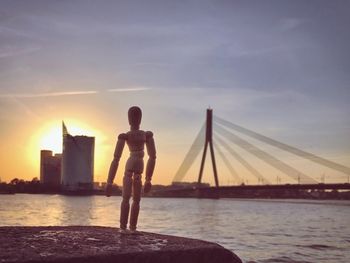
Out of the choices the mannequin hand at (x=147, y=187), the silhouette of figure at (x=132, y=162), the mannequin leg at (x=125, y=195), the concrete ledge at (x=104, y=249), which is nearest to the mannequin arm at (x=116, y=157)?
the silhouette of figure at (x=132, y=162)

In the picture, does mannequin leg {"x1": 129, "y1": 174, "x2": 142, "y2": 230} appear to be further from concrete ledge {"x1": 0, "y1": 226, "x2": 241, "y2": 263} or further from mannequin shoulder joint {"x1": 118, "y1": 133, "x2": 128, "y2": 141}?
concrete ledge {"x1": 0, "y1": 226, "x2": 241, "y2": 263}

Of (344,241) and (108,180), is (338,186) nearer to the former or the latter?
(344,241)

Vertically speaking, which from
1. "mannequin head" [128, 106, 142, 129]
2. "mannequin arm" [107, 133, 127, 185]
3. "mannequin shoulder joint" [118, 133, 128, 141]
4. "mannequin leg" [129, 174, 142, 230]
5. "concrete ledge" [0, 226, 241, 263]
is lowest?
"concrete ledge" [0, 226, 241, 263]

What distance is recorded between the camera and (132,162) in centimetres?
742

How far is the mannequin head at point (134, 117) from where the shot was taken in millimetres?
7543

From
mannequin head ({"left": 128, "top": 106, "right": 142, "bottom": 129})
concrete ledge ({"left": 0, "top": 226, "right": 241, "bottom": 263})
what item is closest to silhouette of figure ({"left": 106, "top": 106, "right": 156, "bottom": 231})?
mannequin head ({"left": 128, "top": 106, "right": 142, "bottom": 129})

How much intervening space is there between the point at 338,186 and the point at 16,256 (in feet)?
252

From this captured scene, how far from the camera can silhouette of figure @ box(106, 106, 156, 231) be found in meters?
7.45

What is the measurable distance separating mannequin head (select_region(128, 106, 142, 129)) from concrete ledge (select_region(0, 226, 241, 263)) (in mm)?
1606

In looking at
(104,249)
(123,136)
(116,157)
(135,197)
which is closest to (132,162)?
(116,157)

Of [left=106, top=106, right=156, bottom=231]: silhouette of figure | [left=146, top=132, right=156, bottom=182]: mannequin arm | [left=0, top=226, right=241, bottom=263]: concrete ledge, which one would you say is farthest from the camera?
[left=146, top=132, right=156, bottom=182]: mannequin arm

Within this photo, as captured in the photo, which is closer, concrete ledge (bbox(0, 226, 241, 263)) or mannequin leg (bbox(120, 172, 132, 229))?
concrete ledge (bbox(0, 226, 241, 263))

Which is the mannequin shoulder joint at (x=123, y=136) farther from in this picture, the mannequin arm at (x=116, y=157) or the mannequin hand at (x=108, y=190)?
the mannequin hand at (x=108, y=190)

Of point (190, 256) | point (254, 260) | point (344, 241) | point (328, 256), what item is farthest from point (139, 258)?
point (344, 241)
